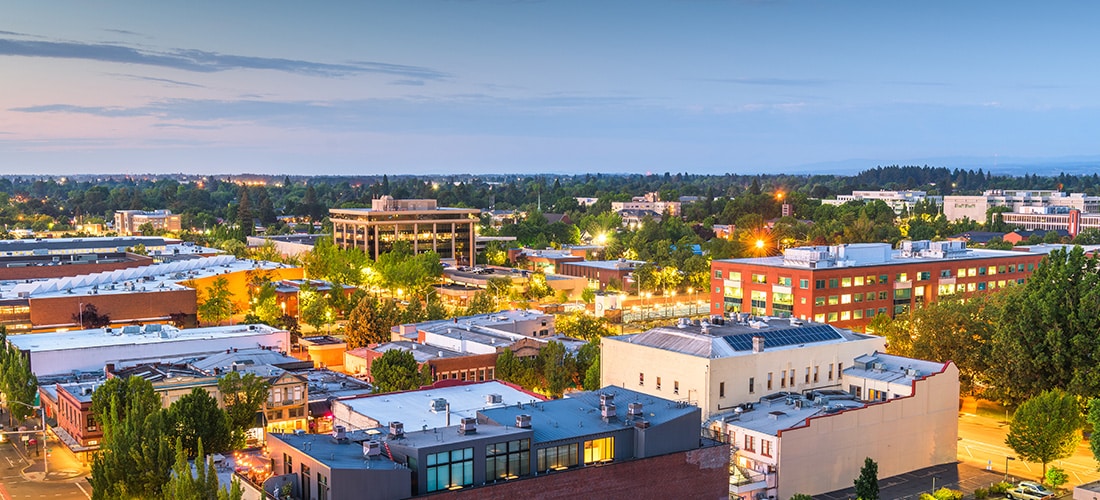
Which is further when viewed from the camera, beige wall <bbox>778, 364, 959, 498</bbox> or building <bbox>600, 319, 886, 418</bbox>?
building <bbox>600, 319, 886, 418</bbox>

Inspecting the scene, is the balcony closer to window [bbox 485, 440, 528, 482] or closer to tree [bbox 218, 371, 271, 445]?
window [bbox 485, 440, 528, 482]

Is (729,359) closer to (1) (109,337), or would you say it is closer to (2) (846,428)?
(2) (846,428)

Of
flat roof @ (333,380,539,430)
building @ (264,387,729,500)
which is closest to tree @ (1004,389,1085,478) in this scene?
building @ (264,387,729,500)

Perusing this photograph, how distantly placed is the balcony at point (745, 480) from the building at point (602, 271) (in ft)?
241

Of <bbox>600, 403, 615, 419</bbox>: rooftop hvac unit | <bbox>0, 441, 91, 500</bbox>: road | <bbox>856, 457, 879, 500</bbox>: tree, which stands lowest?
<bbox>0, 441, 91, 500</bbox>: road

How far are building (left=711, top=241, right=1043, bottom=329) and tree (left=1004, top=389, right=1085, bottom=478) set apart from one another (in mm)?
34293

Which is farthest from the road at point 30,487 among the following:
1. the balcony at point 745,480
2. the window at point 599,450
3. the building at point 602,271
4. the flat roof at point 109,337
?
the building at point 602,271

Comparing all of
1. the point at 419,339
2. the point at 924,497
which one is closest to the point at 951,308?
the point at 924,497

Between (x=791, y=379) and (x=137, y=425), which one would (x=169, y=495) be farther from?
(x=791, y=379)

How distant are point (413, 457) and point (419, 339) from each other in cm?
4504

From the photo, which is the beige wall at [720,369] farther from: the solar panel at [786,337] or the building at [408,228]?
the building at [408,228]

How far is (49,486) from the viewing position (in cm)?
4931

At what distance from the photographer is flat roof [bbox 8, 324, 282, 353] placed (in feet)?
229

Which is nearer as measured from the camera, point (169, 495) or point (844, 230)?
point (169, 495)
